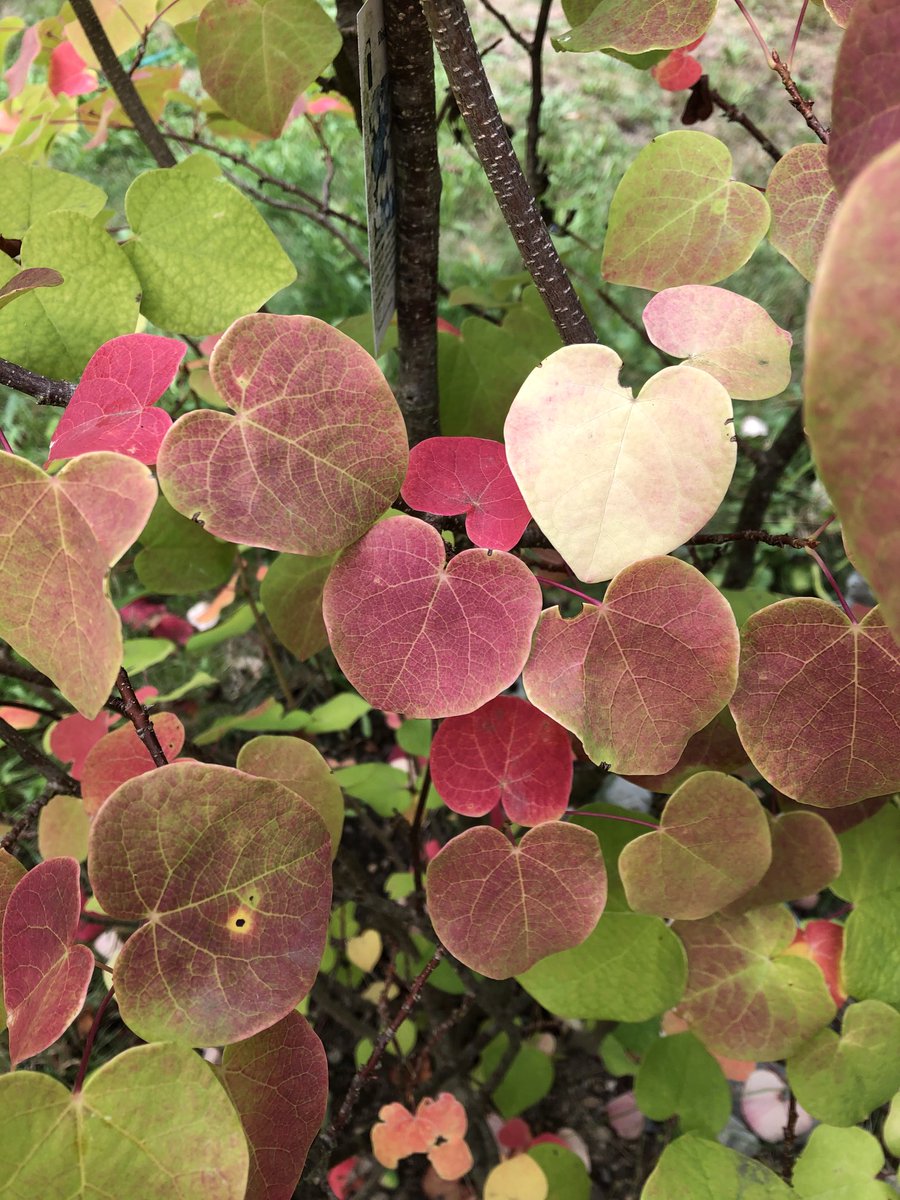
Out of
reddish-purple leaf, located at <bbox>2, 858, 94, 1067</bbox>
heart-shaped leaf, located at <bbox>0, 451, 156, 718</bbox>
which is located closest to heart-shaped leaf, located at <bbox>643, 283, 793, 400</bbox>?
heart-shaped leaf, located at <bbox>0, 451, 156, 718</bbox>

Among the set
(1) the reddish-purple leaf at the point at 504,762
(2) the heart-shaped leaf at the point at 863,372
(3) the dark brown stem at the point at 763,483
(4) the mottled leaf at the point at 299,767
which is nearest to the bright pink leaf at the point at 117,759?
(4) the mottled leaf at the point at 299,767

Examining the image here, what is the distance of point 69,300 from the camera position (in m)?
0.47

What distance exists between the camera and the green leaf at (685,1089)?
675 millimetres

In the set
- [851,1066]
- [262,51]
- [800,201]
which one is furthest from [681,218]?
[851,1066]

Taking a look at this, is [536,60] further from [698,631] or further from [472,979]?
[472,979]

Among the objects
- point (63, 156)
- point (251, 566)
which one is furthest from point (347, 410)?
point (63, 156)

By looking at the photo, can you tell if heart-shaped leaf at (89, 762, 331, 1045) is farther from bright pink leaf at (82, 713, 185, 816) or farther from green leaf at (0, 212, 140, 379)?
green leaf at (0, 212, 140, 379)

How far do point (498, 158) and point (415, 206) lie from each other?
0.51ft

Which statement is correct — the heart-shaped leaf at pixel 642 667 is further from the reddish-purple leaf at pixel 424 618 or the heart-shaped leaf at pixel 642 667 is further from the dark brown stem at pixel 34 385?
the dark brown stem at pixel 34 385

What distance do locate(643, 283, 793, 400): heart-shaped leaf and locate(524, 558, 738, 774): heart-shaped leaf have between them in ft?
0.33

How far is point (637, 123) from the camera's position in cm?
234

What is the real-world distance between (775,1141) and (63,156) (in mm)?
2519

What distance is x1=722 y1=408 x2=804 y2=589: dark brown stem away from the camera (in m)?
1.09

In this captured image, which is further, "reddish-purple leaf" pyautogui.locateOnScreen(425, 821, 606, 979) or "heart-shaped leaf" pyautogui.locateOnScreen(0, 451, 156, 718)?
"reddish-purple leaf" pyautogui.locateOnScreen(425, 821, 606, 979)
